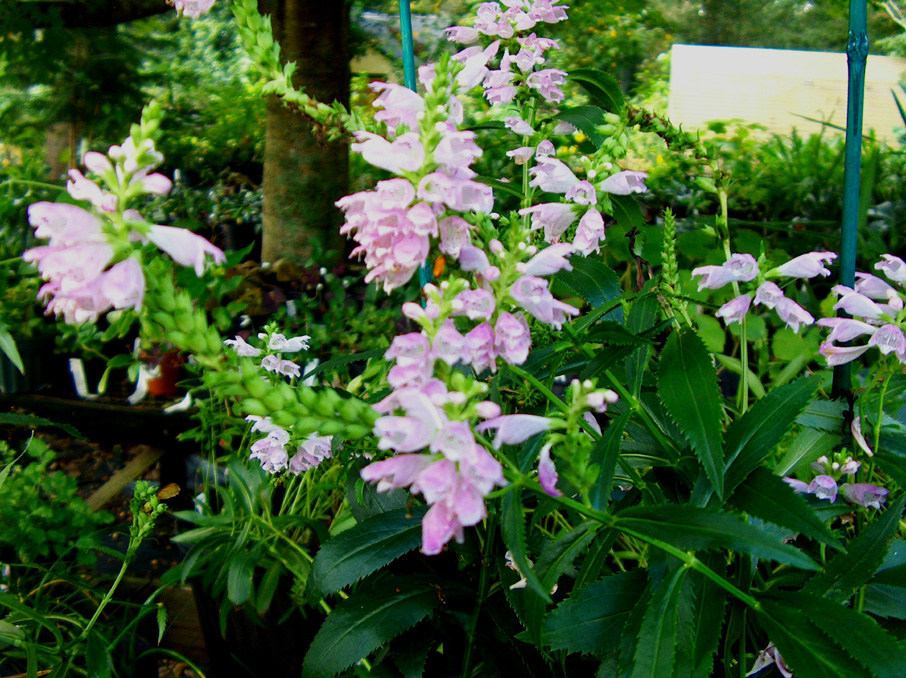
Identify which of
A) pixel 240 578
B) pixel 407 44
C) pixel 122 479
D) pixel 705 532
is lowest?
pixel 122 479

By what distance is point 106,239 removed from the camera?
0.34m

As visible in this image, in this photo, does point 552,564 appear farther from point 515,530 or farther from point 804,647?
point 804,647

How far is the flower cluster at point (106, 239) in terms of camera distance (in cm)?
33

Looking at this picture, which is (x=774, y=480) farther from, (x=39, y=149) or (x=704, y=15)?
(x=704, y=15)

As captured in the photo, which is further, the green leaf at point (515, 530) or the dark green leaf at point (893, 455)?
the dark green leaf at point (893, 455)

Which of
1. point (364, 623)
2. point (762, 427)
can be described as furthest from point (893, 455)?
point (364, 623)

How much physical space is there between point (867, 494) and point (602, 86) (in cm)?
51

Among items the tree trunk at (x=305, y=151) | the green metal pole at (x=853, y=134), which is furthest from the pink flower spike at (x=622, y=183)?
the tree trunk at (x=305, y=151)

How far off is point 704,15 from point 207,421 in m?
9.15

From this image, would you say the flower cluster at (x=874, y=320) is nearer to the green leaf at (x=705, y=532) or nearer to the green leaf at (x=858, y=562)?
the green leaf at (x=858, y=562)

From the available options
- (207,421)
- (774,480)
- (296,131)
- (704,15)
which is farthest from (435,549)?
(704,15)

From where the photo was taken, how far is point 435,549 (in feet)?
1.07

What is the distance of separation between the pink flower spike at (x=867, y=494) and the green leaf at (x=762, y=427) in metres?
0.16

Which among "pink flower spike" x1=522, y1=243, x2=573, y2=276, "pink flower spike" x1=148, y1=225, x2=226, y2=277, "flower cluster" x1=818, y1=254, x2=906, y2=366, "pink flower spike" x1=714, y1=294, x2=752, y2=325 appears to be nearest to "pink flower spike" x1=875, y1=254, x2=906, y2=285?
"flower cluster" x1=818, y1=254, x2=906, y2=366
